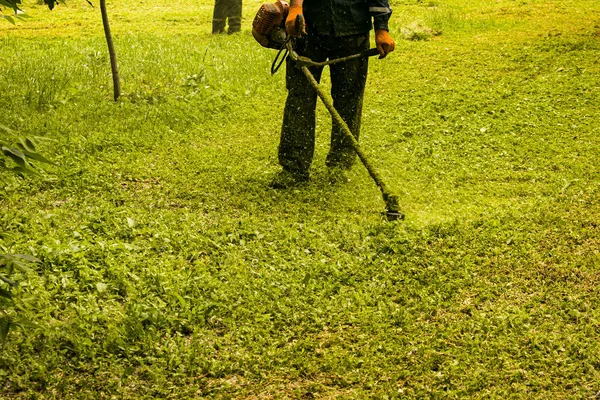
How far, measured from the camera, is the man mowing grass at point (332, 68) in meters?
6.16

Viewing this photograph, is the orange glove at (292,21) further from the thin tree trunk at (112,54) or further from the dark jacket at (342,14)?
the thin tree trunk at (112,54)

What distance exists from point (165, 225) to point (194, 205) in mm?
578

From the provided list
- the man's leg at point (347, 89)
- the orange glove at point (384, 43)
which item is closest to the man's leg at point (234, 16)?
the man's leg at point (347, 89)

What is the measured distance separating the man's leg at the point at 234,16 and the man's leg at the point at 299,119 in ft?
21.5

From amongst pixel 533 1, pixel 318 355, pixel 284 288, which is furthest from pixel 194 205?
pixel 533 1

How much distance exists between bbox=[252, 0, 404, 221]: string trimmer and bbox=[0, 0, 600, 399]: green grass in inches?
7.3

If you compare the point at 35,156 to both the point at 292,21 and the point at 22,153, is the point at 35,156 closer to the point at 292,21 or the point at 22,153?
the point at 22,153

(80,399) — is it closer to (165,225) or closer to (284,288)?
(284,288)

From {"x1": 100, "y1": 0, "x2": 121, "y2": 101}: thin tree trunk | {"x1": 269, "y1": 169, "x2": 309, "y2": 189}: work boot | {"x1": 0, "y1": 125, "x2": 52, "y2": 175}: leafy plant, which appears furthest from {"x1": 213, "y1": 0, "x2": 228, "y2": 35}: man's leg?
{"x1": 0, "y1": 125, "x2": 52, "y2": 175}: leafy plant

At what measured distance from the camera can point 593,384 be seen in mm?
3797

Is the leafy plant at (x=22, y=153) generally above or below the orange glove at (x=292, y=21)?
A: below

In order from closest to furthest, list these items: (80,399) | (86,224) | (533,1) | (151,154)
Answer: (80,399), (86,224), (151,154), (533,1)

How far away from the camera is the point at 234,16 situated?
1266 centimetres

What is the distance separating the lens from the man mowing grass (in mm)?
6156
